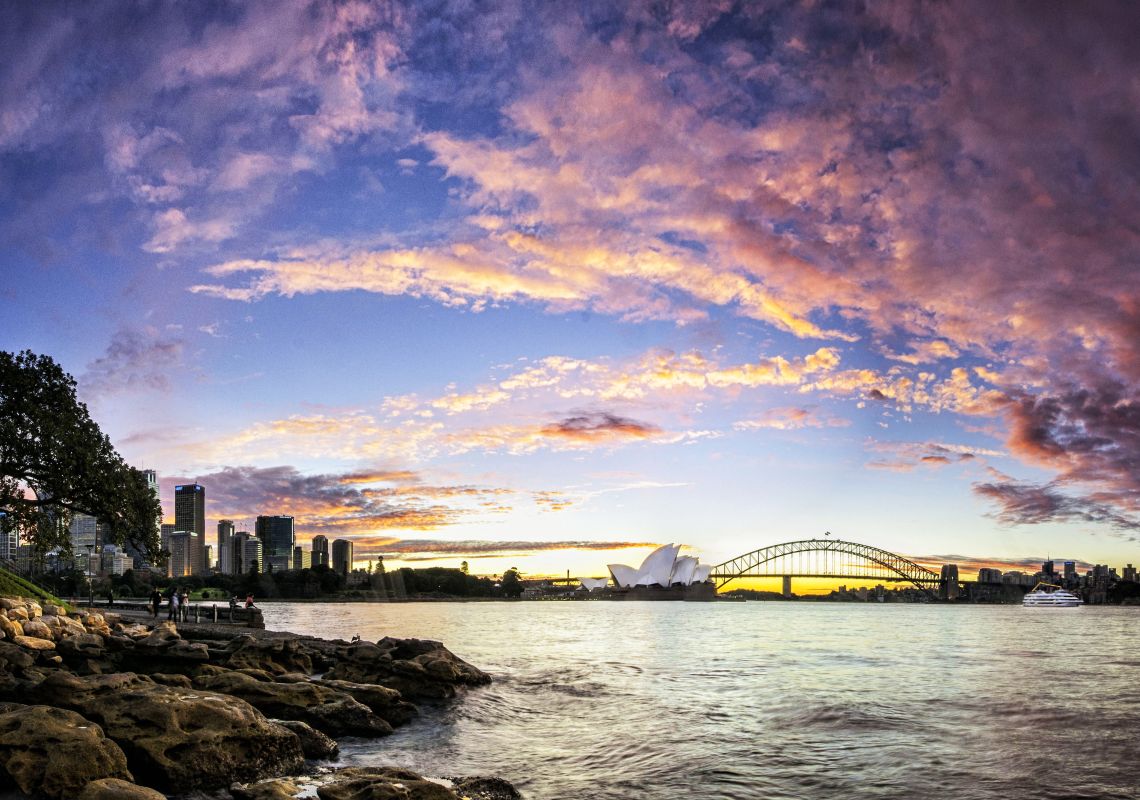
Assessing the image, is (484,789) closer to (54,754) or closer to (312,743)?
(312,743)

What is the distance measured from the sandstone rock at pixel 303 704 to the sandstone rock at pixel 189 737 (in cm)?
353

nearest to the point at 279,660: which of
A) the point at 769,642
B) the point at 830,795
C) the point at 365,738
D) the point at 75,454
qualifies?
the point at 365,738

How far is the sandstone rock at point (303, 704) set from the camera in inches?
707

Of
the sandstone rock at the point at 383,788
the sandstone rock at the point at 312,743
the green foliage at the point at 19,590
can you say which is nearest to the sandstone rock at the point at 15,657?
the sandstone rock at the point at 312,743

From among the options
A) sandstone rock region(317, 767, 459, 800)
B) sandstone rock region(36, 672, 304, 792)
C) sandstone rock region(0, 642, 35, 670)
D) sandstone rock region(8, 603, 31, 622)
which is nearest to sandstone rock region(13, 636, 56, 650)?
sandstone rock region(8, 603, 31, 622)

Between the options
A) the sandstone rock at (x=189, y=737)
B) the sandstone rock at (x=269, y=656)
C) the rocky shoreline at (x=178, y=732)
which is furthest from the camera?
the sandstone rock at (x=269, y=656)

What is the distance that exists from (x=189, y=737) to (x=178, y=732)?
0.63 ft

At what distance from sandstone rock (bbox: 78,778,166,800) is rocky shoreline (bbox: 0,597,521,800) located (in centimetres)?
2

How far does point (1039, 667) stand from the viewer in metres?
40.1

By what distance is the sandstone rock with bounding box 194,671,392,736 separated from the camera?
707 inches

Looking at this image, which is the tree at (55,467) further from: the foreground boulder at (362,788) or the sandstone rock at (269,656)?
the foreground boulder at (362,788)

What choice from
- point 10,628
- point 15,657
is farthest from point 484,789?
point 10,628

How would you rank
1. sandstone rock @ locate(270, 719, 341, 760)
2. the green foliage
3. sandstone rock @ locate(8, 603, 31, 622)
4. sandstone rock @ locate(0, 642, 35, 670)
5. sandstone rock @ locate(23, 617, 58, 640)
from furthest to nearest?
the green foliage → sandstone rock @ locate(8, 603, 31, 622) → sandstone rock @ locate(23, 617, 58, 640) → sandstone rock @ locate(0, 642, 35, 670) → sandstone rock @ locate(270, 719, 341, 760)

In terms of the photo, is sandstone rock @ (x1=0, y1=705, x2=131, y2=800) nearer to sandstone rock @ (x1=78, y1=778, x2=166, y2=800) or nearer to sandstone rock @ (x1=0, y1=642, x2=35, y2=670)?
sandstone rock @ (x1=78, y1=778, x2=166, y2=800)
